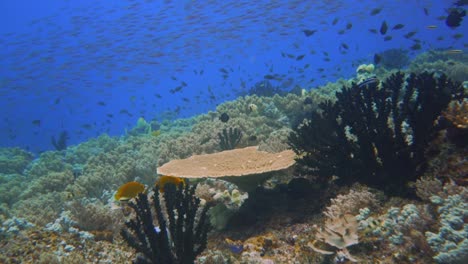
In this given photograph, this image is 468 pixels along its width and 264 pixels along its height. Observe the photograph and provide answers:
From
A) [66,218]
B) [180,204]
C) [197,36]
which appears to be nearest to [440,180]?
[180,204]

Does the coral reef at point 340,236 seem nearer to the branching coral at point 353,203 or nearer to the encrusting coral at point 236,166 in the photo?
the branching coral at point 353,203

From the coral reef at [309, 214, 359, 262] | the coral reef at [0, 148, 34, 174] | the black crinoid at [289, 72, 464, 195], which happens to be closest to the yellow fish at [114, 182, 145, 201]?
the black crinoid at [289, 72, 464, 195]

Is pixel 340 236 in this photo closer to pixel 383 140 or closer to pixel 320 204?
pixel 320 204

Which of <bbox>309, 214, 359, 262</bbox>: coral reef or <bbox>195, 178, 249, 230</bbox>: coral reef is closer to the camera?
<bbox>309, 214, 359, 262</bbox>: coral reef

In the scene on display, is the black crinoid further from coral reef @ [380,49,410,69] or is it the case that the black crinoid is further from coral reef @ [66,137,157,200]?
coral reef @ [380,49,410,69]

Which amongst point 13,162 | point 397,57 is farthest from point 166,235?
point 397,57

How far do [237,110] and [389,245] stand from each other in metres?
Result: 10.6

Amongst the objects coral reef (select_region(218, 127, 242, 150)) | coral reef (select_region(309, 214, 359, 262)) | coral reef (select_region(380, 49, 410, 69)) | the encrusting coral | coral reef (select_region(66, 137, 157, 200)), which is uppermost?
coral reef (select_region(309, 214, 359, 262))

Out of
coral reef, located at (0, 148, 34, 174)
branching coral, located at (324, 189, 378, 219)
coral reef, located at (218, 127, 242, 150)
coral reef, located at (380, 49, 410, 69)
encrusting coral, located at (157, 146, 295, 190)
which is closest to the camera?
branching coral, located at (324, 189, 378, 219)

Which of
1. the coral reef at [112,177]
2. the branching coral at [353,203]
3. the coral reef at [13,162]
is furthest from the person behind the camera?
the coral reef at [13,162]

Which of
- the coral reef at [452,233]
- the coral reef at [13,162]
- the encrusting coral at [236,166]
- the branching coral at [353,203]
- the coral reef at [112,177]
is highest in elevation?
the coral reef at [452,233]

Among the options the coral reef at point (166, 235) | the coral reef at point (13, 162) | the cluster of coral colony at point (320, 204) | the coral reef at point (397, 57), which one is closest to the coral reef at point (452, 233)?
the cluster of coral colony at point (320, 204)

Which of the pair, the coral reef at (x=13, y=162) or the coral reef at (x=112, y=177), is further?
the coral reef at (x=13, y=162)

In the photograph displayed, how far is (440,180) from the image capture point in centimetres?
428
